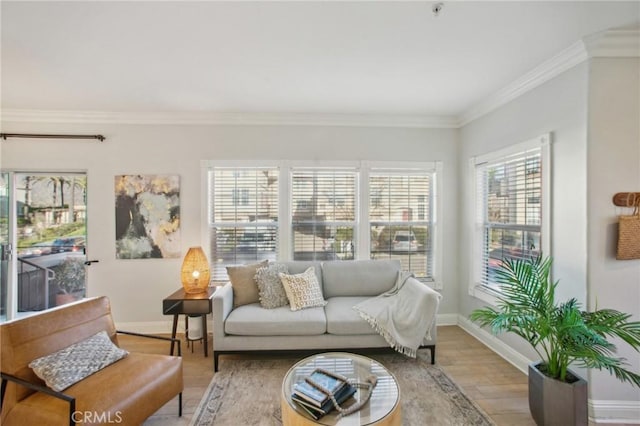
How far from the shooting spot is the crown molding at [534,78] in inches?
80.9

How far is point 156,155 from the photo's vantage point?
11.2 feet

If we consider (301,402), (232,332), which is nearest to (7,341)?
(232,332)

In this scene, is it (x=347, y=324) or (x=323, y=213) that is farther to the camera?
(x=323, y=213)

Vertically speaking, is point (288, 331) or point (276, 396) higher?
point (288, 331)

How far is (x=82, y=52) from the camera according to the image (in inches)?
81.4

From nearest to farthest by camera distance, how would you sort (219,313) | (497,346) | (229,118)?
(219,313)
(497,346)
(229,118)

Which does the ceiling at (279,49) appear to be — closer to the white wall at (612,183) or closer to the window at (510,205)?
the white wall at (612,183)

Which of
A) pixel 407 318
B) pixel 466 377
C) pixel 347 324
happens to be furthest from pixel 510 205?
pixel 347 324

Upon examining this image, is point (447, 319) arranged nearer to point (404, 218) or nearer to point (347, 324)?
point (404, 218)

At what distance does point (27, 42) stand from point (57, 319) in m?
1.91

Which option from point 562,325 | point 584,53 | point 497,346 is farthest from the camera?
point 497,346

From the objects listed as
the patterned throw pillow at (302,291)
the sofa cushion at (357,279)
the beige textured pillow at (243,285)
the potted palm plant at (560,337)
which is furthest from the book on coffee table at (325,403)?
the sofa cushion at (357,279)

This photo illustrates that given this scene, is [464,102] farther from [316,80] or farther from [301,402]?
[301,402]

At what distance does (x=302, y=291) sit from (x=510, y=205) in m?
2.25
